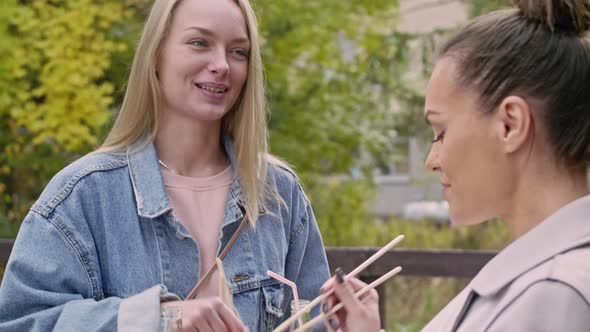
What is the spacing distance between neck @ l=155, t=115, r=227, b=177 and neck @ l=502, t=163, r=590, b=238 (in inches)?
43.3

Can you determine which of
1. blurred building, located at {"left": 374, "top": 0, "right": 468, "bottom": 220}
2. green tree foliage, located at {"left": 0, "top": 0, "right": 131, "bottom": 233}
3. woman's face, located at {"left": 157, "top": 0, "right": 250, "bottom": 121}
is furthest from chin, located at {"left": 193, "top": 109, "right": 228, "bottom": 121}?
blurred building, located at {"left": 374, "top": 0, "right": 468, "bottom": 220}

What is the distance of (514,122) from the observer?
1415mm

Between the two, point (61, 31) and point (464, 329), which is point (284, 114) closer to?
point (61, 31)

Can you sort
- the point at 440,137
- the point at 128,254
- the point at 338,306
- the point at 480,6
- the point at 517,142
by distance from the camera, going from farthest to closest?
1. the point at 480,6
2. the point at 128,254
3. the point at 338,306
4. the point at 440,137
5. the point at 517,142

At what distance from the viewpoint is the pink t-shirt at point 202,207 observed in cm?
223

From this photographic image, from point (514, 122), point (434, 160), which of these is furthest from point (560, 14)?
point (434, 160)

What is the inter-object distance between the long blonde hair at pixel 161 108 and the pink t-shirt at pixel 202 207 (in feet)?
0.24

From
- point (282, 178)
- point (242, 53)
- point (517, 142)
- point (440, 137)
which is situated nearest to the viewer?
point (517, 142)

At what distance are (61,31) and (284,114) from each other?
192 centimetres

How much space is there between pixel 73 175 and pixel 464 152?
106 centimetres

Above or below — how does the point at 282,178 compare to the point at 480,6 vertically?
above

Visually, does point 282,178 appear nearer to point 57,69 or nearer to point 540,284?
point 540,284

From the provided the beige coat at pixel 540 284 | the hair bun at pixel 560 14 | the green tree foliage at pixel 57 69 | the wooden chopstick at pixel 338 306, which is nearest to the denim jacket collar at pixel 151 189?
the wooden chopstick at pixel 338 306

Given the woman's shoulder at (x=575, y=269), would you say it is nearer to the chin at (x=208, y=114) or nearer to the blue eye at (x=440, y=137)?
the blue eye at (x=440, y=137)
